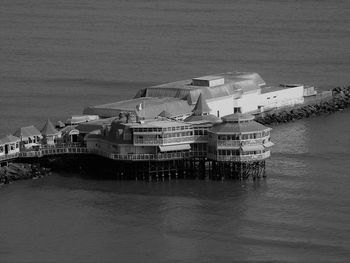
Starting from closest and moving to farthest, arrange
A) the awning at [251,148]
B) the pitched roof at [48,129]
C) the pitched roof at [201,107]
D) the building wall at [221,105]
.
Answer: the awning at [251,148], the pitched roof at [48,129], the pitched roof at [201,107], the building wall at [221,105]

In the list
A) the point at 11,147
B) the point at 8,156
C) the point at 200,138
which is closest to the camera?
the point at 200,138

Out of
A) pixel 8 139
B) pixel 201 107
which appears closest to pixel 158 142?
pixel 201 107

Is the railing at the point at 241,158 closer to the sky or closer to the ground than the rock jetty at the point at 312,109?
closer to the ground

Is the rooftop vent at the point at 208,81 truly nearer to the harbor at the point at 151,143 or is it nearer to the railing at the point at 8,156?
the harbor at the point at 151,143

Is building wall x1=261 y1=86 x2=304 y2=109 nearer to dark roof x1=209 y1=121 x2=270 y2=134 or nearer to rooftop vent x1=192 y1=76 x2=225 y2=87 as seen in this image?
rooftop vent x1=192 y1=76 x2=225 y2=87

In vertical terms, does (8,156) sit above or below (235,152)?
above

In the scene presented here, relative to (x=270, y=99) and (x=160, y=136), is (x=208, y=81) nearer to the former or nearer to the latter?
(x=270, y=99)

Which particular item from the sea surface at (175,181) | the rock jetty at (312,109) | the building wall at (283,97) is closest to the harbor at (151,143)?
the sea surface at (175,181)

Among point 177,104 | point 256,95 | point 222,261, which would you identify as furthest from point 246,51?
point 222,261
